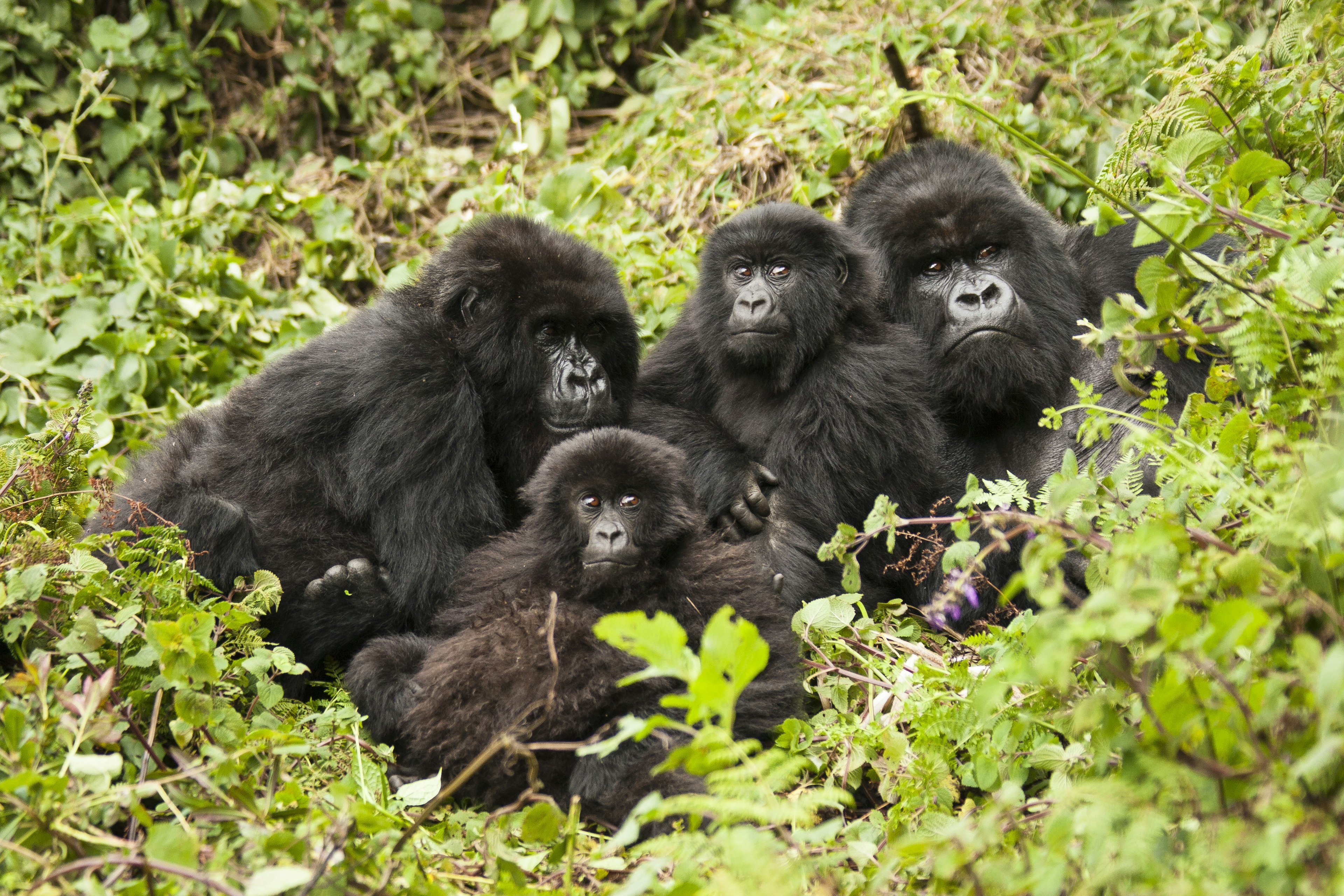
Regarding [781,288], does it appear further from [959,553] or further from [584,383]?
[959,553]

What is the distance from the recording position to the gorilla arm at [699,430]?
3949 millimetres

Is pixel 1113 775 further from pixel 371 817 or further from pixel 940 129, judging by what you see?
pixel 940 129

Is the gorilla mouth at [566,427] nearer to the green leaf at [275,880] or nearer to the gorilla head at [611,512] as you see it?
the gorilla head at [611,512]

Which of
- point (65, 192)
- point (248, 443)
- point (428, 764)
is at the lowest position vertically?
point (428, 764)

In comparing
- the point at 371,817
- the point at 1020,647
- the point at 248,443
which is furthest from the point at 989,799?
the point at 248,443

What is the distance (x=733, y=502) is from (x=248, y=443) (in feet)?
5.35

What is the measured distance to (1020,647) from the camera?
2.56m

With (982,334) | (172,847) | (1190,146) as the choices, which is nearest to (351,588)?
(172,847)

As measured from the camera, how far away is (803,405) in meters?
4.00

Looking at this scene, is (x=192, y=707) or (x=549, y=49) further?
(x=549, y=49)

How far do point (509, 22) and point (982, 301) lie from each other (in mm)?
4158

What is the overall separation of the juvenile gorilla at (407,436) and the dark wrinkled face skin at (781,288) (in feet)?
1.33

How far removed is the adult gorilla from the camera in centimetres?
401

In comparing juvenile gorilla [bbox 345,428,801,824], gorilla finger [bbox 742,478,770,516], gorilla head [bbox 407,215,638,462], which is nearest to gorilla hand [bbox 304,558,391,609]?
juvenile gorilla [bbox 345,428,801,824]
